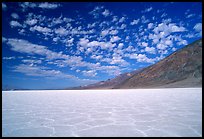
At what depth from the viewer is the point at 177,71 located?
6638cm

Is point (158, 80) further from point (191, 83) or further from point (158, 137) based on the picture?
point (158, 137)

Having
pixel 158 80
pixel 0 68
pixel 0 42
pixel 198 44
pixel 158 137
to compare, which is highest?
pixel 198 44

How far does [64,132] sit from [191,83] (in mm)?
52162

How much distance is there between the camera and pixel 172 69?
6969 cm

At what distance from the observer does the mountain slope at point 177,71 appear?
190 ft

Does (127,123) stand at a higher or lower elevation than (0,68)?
lower

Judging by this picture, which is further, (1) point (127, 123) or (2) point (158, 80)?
(2) point (158, 80)

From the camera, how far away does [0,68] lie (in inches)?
171

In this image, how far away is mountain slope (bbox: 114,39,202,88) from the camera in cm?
5788

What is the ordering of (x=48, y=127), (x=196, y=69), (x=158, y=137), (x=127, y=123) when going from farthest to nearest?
(x=196, y=69) < (x=127, y=123) < (x=48, y=127) < (x=158, y=137)

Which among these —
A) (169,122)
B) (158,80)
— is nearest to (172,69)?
(158,80)

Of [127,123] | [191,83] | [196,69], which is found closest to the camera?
A: [127,123]

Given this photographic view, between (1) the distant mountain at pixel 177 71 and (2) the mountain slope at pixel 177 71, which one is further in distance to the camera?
(2) the mountain slope at pixel 177 71

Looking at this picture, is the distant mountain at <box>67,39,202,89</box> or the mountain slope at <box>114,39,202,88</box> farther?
the mountain slope at <box>114,39,202,88</box>
